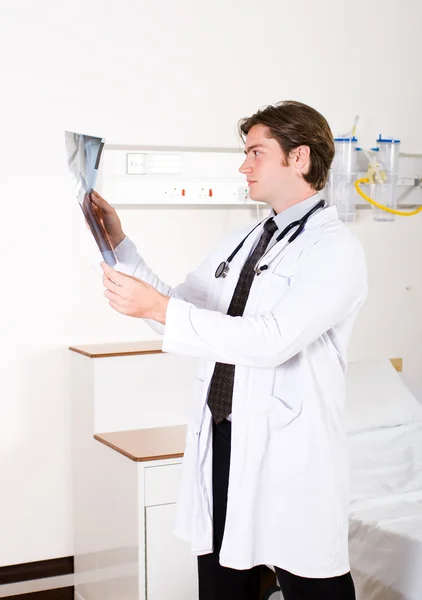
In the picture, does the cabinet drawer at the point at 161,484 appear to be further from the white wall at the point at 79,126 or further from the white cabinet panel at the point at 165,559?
the white wall at the point at 79,126

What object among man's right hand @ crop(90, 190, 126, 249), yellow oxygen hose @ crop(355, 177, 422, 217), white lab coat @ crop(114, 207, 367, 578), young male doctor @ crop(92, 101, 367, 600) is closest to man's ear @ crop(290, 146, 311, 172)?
young male doctor @ crop(92, 101, 367, 600)

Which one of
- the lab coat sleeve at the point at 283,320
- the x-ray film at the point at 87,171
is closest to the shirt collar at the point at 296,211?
the lab coat sleeve at the point at 283,320

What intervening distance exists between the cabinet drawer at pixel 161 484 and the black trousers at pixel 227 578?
0.54m

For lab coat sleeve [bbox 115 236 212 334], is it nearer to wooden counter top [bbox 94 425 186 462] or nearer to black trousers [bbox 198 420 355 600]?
black trousers [bbox 198 420 355 600]

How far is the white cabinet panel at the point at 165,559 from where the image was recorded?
2.53 metres

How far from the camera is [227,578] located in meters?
1.94

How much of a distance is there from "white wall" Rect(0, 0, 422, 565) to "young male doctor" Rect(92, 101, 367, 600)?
1.09 m

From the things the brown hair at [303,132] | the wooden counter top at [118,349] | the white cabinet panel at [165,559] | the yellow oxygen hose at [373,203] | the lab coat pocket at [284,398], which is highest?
the brown hair at [303,132]

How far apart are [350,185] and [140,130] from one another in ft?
2.96

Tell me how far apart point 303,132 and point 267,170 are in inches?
4.5

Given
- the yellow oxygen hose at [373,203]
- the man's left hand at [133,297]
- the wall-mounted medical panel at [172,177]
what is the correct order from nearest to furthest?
1. the man's left hand at [133,297]
2. the wall-mounted medical panel at [172,177]
3. the yellow oxygen hose at [373,203]

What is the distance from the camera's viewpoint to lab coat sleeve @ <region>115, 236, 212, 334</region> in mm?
2008

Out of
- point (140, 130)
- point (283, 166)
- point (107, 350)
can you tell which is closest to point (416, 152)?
point (140, 130)

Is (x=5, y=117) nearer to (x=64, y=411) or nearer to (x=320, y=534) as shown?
(x=64, y=411)
